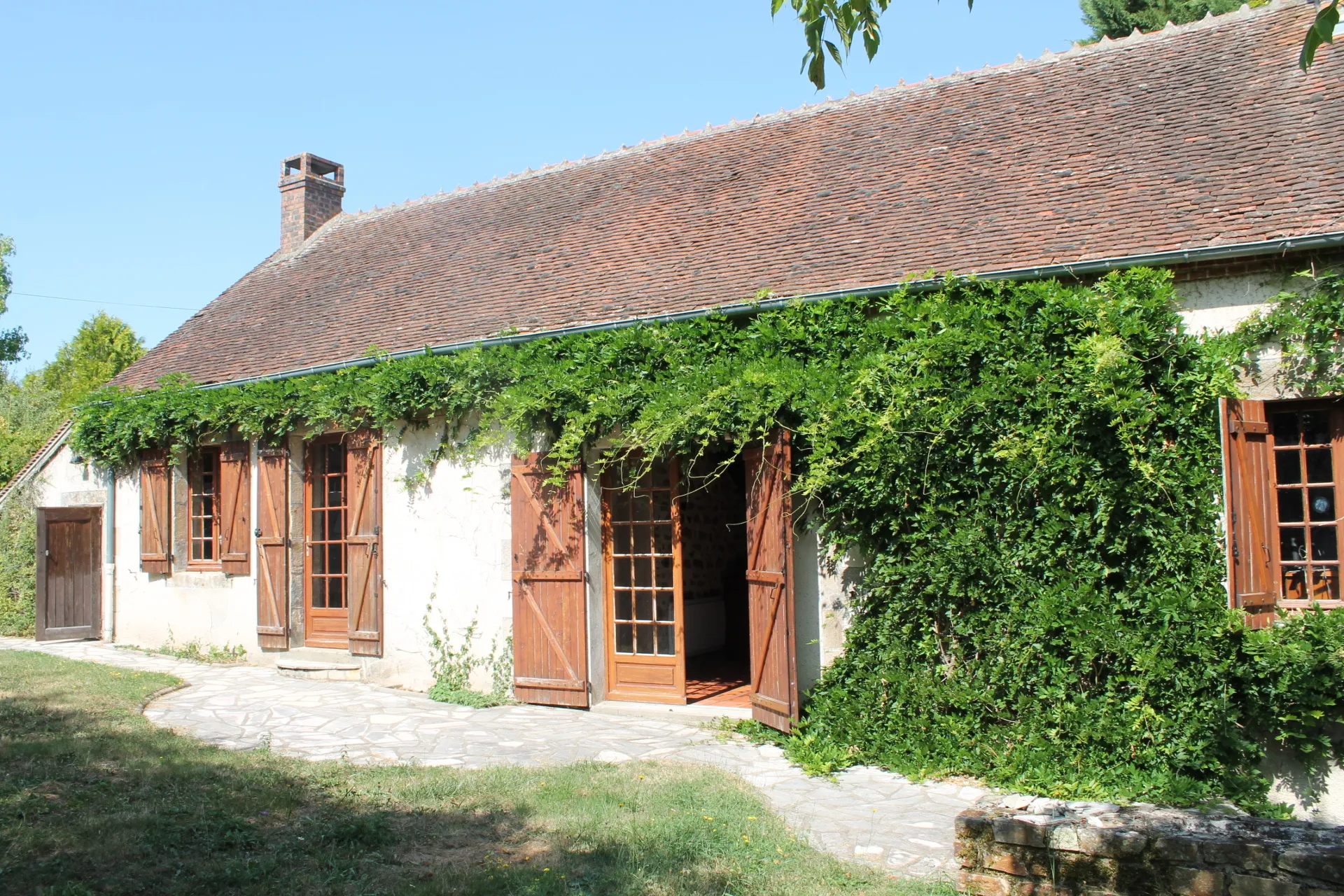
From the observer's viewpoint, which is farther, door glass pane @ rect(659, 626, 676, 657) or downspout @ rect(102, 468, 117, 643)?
downspout @ rect(102, 468, 117, 643)

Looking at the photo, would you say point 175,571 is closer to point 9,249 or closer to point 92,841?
point 92,841

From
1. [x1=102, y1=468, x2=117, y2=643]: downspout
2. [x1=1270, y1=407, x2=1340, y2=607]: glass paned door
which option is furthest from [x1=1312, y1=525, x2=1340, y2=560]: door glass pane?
[x1=102, y1=468, x2=117, y2=643]: downspout

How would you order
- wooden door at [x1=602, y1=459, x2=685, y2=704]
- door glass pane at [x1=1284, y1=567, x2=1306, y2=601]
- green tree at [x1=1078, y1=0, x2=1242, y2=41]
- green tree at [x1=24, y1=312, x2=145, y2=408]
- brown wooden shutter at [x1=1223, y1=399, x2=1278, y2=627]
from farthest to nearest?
green tree at [x1=24, y1=312, x2=145, y2=408] < green tree at [x1=1078, y1=0, x2=1242, y2=41] < wooden door at [x1=602, y1=459, x2=685, y2=704] < door glass pane at [x1=1284, y1=567, x2=1306, y2=601] < brown wooden shutter at [x1=1223, y1=399, x2=1278, y2=627]

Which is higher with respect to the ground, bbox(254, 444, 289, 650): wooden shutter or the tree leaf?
the tree leaf

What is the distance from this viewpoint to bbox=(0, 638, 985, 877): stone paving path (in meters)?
5.42

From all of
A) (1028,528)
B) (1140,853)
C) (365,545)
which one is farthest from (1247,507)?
(365,545)

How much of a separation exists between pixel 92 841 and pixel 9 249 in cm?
2282

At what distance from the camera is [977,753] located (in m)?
6.47

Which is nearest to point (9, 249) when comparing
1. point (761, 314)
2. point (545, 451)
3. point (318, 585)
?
point (318, 585)

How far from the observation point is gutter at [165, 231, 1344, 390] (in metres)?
6.28

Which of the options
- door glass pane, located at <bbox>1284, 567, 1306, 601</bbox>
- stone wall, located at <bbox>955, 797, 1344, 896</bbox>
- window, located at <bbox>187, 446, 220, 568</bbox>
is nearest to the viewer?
stone wall, located at <bbox>955, 797, 1344, 896</bbox>

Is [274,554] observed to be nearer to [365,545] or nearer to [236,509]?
[236,509]

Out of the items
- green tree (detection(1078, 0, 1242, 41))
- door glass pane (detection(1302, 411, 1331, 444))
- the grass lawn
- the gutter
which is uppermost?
green tree (detection(1078, 0, 1242, 41))

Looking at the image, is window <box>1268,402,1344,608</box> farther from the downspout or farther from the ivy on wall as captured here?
the downspout
